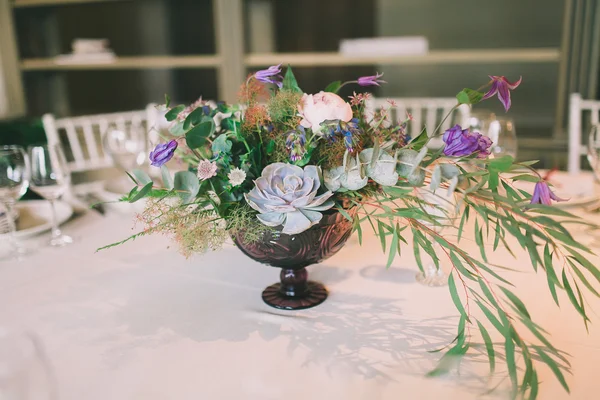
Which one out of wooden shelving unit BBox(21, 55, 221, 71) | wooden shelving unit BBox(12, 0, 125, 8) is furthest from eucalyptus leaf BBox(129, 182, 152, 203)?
wooden shelving unit BBox(12, 0, 125, 8)

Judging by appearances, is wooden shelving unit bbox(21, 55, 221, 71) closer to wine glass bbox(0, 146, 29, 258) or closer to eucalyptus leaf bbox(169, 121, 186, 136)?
wine glass bbox(0, 146, 29, 258)

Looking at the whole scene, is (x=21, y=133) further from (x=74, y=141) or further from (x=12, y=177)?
(x=12, y=177)

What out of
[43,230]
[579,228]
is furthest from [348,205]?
[43,230]

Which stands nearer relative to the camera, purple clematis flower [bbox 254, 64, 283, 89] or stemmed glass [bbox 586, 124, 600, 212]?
purple clematis flower [bbox 254, 64, 283, 89]

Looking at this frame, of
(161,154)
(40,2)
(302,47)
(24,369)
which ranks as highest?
(40,2)

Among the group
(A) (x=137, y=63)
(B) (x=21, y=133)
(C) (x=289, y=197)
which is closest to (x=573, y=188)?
(C) (x=289, y=197)

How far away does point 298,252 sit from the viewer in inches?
30.0

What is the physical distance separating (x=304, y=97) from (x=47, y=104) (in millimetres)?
2757

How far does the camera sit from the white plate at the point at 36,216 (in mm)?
1102

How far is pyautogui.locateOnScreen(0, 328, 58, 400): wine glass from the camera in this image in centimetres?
63

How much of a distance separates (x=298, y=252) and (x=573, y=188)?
814 mm

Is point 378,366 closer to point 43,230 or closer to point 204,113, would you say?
point 204,113

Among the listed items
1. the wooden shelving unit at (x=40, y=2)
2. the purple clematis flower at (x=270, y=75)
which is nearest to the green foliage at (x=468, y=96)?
the purple clematis flower at (x=270, y=75)

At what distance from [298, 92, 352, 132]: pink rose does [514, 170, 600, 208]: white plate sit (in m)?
0.61
